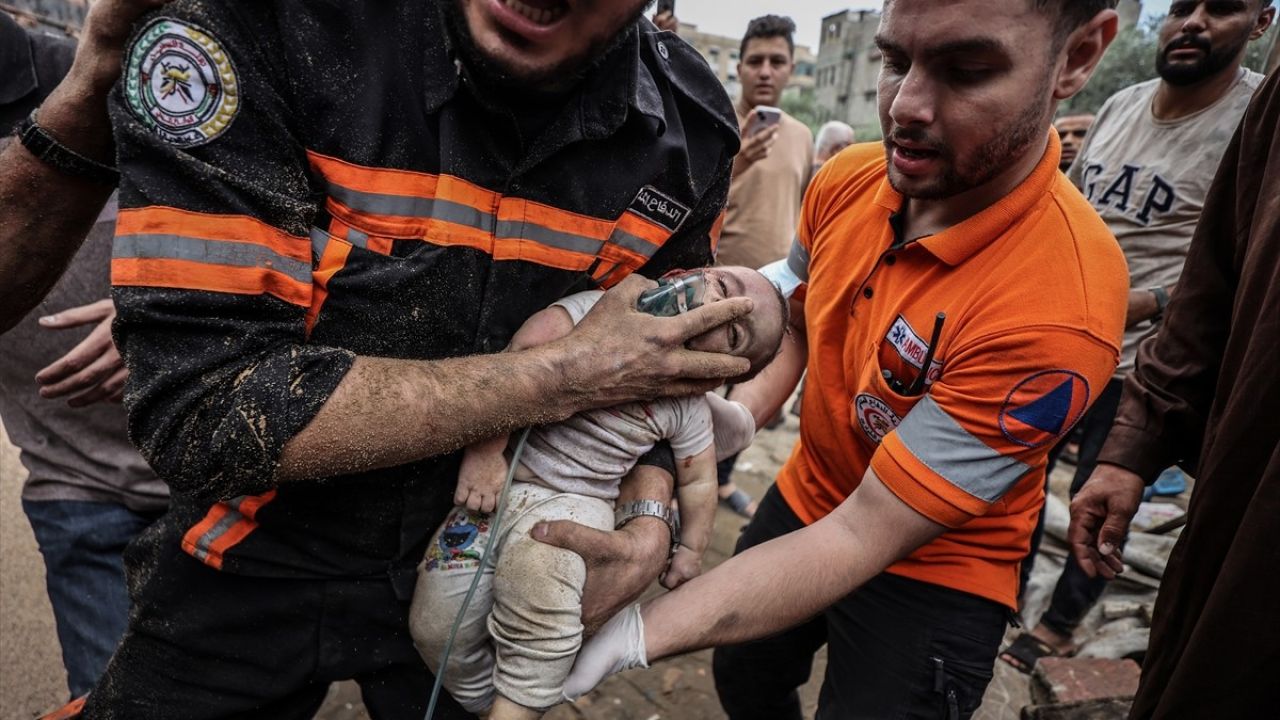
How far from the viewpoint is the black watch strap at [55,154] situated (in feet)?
4.83

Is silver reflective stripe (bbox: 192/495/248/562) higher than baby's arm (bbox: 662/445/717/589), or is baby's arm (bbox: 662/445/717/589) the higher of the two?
silver reflective stripe (bbox: 192/495/248/562)

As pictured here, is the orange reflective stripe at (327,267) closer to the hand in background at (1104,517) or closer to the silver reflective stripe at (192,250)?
the silver reflective stripe at (192,250)

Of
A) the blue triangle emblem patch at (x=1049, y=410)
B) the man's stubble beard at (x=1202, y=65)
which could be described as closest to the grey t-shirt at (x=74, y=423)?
the blue triangle emblem patch at (x=1049, y=410)

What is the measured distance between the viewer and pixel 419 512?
5.24 feet

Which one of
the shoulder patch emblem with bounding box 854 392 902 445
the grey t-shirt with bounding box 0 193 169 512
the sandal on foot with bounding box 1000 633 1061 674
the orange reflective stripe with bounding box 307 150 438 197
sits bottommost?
the sandal on foot with bounding box 1000 633 1061 674

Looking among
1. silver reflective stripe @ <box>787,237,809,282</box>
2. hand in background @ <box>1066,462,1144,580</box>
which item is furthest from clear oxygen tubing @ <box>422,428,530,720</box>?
hand in background @ <box>1066,462,1144,580</box>

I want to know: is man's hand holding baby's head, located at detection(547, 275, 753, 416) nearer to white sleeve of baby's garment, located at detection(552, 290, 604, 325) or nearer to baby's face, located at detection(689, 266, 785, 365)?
white sleeve of baby's garment, located at detection(552, 290, 604, 325)

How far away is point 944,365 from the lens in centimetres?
173

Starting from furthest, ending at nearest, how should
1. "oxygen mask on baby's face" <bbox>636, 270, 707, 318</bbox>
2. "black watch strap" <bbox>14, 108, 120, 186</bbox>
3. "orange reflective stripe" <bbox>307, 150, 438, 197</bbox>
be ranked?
"oxygen mask on baby's face" <bbox>636, 270, 707, 318</bbox> → "black watch strap" <bbox>14, 108, 120, 186</bbox> → "orange reflective stripe" <bbox>307, 150, 438, 197</bbox>

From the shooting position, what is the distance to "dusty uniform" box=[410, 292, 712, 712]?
4.94ft

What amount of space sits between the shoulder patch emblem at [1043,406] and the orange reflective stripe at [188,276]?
5.19 feet

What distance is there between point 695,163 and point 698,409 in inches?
25.9

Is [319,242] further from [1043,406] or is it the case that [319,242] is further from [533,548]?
[1043,406]

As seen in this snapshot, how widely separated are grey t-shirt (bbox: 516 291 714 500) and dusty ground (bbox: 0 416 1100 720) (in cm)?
187
